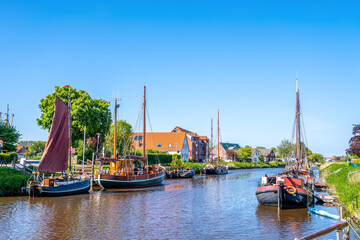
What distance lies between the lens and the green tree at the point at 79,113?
55131 millimetres

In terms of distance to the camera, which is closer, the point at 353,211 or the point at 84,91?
the point at 353,211

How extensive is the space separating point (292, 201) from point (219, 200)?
809 centimetres

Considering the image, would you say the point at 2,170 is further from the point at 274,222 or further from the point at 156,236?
the point at 274,222

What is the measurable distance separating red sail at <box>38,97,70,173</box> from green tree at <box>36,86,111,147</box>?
21691 mm

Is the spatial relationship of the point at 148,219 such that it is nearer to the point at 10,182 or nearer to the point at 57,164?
the point at 57,164

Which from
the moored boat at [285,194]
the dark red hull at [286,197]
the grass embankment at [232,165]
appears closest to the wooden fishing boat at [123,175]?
the moored boat at [285,194]

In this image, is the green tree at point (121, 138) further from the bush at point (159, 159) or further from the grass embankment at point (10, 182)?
the grass embankment at point (10, 182)

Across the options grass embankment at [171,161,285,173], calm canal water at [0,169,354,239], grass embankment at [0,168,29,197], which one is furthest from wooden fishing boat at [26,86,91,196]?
grass embankment at [171,161,285,173]

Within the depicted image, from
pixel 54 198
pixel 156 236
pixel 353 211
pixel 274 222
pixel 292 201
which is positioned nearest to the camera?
pixel 156 236

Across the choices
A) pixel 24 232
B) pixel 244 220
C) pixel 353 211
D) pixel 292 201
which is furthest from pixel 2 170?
pixel 353 211

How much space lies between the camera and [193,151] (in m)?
96.9

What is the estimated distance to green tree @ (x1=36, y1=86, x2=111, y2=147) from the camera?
55131 millimetres

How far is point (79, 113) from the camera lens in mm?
55094

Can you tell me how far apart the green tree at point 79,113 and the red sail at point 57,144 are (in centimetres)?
2169
